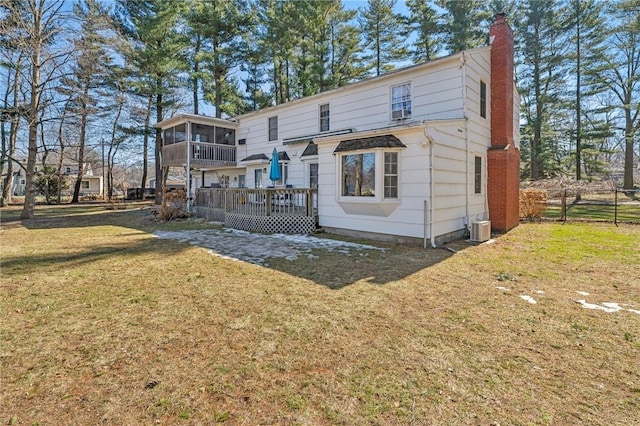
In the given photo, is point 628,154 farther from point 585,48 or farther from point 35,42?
point 35,42

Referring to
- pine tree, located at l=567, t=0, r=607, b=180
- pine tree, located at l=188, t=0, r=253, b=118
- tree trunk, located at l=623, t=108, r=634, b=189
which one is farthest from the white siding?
tree trunk, located at l=623, t=108, r=634, b=189

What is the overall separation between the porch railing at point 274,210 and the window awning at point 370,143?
2.15 metres

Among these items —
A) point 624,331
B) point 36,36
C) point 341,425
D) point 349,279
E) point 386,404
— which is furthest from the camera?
point 36,36

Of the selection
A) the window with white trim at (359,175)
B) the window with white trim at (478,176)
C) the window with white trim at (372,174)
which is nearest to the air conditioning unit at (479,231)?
the window with white trim at (478,176)

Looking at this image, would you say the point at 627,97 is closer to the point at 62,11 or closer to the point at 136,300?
the point at 136,300

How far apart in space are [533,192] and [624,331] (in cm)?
1317

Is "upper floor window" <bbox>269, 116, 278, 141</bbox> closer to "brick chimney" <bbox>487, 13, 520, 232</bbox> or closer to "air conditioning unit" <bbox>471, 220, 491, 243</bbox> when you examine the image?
"brick chimney" <bbox>487, 13, 520, 232</bbox>

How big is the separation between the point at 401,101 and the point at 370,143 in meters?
3.71

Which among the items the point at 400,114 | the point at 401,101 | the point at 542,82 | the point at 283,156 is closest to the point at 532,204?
the point at 400,114

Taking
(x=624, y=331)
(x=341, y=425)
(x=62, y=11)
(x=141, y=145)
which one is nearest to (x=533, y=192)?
Answer: (x=624, y=331)

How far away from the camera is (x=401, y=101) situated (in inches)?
465

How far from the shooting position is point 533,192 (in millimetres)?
14953

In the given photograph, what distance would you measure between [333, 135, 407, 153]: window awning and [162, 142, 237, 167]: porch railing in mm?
10384

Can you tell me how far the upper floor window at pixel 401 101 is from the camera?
1162 centimetres
